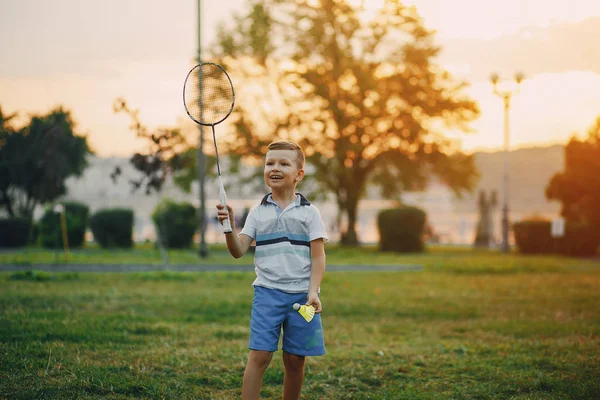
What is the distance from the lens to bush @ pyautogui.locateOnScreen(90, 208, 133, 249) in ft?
95.9

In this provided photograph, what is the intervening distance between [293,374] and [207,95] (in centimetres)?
231

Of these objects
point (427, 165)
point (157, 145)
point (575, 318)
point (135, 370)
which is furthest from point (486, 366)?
point (427, 165)

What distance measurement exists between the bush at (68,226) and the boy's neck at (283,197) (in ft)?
70.2

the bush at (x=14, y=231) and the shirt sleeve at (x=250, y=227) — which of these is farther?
the bush at (x=14, y=231)

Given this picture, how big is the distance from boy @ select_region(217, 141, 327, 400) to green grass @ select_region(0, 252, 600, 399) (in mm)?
961

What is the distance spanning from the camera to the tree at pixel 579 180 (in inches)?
1270

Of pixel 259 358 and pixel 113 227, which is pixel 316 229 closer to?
pixel 259 358

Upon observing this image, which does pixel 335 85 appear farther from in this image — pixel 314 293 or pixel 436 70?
pixel 314 293

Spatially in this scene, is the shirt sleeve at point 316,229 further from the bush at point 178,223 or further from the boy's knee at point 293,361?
the bush at point 178,223

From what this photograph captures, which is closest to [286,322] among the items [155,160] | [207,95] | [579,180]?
[207,95]

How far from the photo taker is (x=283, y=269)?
4523 millimetres

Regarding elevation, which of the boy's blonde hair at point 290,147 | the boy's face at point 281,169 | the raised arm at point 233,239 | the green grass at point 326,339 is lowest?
the green grass at point 326,339

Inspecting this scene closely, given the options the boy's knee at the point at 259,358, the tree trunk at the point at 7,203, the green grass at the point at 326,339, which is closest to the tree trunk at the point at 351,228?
the tree trunk at the point at 7,203

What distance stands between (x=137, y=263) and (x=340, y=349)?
1233cm
